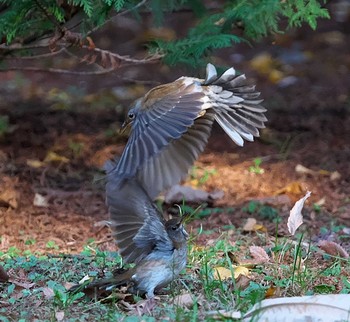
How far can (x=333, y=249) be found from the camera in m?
5.85

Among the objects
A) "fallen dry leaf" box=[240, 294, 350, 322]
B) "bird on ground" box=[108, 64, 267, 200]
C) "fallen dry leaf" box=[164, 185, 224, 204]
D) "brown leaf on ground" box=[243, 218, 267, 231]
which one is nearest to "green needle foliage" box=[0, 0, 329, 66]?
"bird on ground" box=[108, 64, 267, 200]

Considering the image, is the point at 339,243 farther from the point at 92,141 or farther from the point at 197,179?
the point at 92,141

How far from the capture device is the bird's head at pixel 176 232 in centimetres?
504

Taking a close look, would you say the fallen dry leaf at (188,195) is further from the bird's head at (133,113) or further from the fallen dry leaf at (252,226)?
the bird's head at (133,113)

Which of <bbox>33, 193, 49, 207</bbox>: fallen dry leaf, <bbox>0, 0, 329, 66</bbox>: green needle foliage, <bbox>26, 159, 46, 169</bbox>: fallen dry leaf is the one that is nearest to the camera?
<bbox>0, 0, 329, 66</bbox>: green needle foliage

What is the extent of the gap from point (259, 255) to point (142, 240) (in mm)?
993

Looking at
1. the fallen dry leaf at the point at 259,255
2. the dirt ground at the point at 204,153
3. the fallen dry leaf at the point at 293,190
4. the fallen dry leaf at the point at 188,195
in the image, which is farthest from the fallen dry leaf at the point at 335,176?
the fallen dry leaf at the point at 259,255

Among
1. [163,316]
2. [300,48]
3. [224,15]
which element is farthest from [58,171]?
[300,48]

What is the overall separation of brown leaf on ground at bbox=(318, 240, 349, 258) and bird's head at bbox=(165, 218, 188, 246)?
1.17 m

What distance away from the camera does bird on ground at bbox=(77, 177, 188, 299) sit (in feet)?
15.9

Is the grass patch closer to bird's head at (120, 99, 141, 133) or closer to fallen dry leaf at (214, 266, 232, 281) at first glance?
fallen dry leaf at (214, 266, 232, 281)

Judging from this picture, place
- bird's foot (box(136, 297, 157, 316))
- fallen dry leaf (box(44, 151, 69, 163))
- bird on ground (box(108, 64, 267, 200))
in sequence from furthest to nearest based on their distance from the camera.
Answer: fallen dry leaf (box(44, 151, 69, 163)) → bird on ground (box(108, 64, 267, 200)) → bird's foot (box(136, 297, 157, 316))

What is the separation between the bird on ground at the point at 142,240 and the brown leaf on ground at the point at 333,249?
1172 millimetres

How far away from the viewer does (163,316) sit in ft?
15.1
